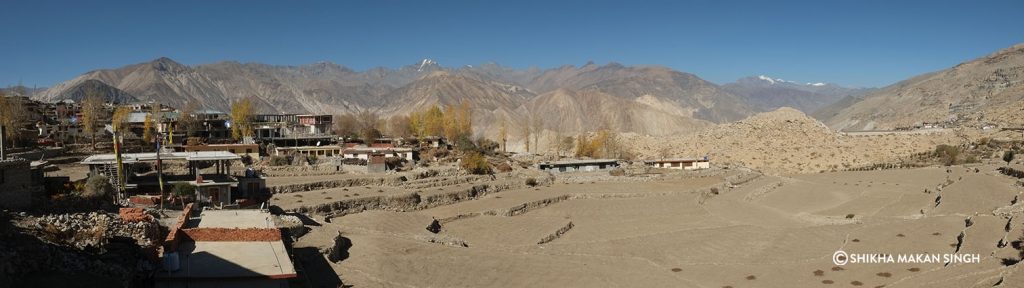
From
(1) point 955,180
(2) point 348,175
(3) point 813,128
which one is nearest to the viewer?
(2) point 348,175

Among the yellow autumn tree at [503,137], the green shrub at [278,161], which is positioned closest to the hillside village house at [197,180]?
the green shrub at [278,161]

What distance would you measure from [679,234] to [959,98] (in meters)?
153

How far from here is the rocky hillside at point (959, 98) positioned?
130 metres

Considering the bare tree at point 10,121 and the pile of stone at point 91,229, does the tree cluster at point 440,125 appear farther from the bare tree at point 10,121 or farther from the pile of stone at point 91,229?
the pile of stone at point 91,229

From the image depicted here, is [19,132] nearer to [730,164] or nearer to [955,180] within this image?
[730,164]

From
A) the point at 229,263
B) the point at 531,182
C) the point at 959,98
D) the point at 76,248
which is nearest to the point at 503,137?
the point at 531,182

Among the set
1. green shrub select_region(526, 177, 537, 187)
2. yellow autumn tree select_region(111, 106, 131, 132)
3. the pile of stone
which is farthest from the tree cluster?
the pile of stone

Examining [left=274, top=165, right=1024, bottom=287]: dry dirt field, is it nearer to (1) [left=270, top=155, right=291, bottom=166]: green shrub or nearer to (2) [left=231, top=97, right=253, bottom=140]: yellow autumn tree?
(1) [left=270, top=155, right=291, bottom=166]: green shrub

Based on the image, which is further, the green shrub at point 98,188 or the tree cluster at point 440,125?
the tree cluster at point 440,125

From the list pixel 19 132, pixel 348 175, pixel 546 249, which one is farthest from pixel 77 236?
pixel 19 132

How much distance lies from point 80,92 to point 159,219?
196282 millimetres

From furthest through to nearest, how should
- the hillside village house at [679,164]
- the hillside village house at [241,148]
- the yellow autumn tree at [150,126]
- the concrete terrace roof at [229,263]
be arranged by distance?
1. the hillside village house at [679,164]
2. the yellow autumn tree at [150,126]
3. the hillside village house at [241,148]
4. the concrete terrace roof at [229,263]

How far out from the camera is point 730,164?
74.6m

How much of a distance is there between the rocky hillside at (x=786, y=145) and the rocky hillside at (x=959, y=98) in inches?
1232
